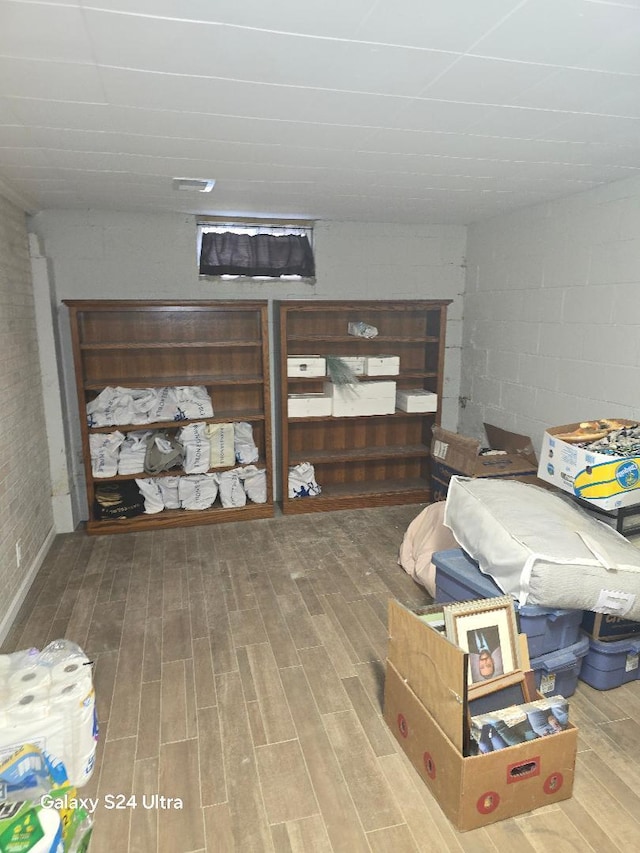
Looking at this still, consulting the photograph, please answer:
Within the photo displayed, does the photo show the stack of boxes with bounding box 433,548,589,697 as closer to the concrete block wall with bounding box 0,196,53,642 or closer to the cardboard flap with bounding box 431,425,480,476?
the cardboard flap with bounding box 431,425,480,476

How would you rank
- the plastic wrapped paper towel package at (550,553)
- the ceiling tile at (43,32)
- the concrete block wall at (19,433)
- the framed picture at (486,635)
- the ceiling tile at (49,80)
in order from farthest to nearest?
the concrete block wall at (19,433), the plastic wrapped paper towel package at (550,553), the framed picture at (486,635), the ceiling tile at (49,80), the ceiling tile at (43,32)

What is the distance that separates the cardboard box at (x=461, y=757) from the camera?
1704 mm

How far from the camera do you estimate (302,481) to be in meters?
4.52

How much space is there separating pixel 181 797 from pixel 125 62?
2.39 metres

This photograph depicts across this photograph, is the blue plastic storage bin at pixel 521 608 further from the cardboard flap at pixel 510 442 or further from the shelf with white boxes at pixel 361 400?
the shelf with white boxes at pixel 361 400

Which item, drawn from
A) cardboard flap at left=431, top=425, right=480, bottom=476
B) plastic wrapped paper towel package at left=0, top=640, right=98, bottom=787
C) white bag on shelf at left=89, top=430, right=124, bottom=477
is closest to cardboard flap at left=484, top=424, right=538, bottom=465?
cardboard flap at left=431, top=425, right=480, bottom=476

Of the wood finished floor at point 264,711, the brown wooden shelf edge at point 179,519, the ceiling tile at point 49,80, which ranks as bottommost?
the wood finished floor at point 264,711

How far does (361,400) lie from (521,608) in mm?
2434

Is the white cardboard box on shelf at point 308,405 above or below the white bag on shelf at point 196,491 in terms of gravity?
above

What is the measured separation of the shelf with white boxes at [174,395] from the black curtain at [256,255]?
0.34 m

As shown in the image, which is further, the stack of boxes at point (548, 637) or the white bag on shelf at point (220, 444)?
the white bag on shelf at point (220, 444)

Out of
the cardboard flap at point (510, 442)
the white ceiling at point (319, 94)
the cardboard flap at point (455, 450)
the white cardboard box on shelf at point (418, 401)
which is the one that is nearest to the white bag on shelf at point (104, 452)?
the white ceiling at point (319, 94)

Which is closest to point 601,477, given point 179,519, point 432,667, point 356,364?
point 432,667

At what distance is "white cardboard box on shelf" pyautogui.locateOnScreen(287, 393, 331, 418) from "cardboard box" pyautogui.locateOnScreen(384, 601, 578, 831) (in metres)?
2.52
